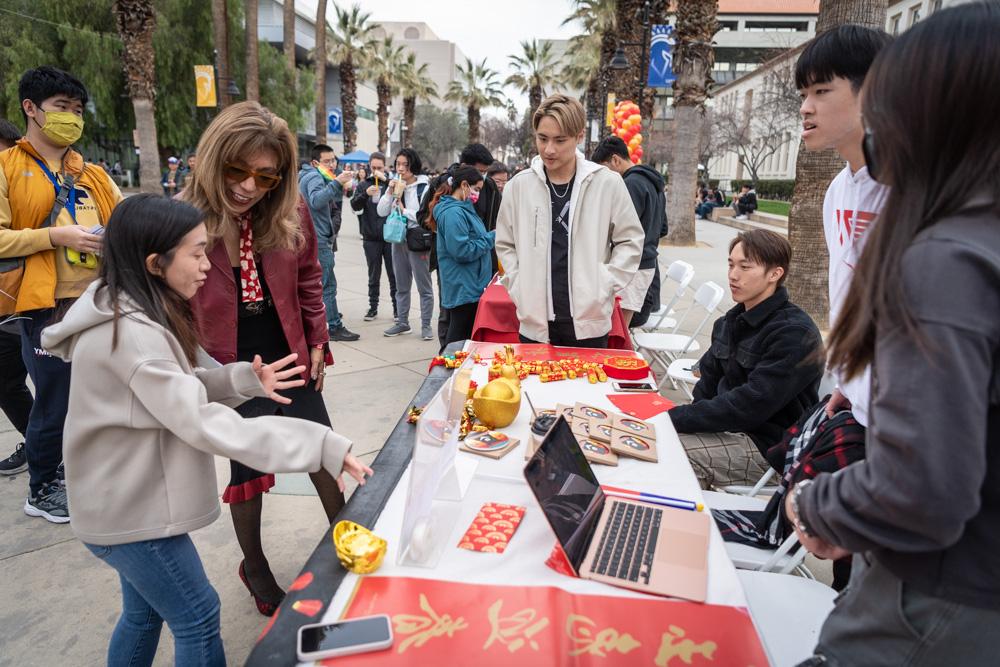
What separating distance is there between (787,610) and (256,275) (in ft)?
6.79

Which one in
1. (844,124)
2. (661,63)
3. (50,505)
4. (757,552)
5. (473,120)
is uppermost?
(473,120)

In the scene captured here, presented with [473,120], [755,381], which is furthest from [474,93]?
[755,381]

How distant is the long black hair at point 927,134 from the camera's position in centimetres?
83

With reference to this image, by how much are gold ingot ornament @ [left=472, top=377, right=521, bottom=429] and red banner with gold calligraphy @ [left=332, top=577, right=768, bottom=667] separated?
0.85 meters

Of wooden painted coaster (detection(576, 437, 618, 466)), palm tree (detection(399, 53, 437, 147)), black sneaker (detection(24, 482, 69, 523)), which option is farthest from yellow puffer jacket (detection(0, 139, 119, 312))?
palm tree (detection(399, 53, 437, 147))

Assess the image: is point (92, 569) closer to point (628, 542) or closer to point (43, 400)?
point (43, 400)

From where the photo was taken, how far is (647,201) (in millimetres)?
4984

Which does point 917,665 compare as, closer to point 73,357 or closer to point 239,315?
point 73,357

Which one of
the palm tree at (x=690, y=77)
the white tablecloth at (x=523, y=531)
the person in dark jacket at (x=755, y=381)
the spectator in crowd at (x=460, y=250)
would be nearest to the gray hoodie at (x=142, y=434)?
the white tablecloth at (x=523, y=531)

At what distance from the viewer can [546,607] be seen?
1.28 metres

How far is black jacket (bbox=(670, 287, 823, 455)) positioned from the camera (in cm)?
261

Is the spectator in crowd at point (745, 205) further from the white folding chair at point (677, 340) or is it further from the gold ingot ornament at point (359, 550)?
the gold ingot ornament at point (359, 550)

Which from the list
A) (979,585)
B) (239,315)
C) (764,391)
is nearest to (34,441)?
(239,315)

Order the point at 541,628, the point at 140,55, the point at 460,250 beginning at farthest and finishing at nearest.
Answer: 1. the point at 140,55
2. the point at 460,250
3. the point at 541,628
